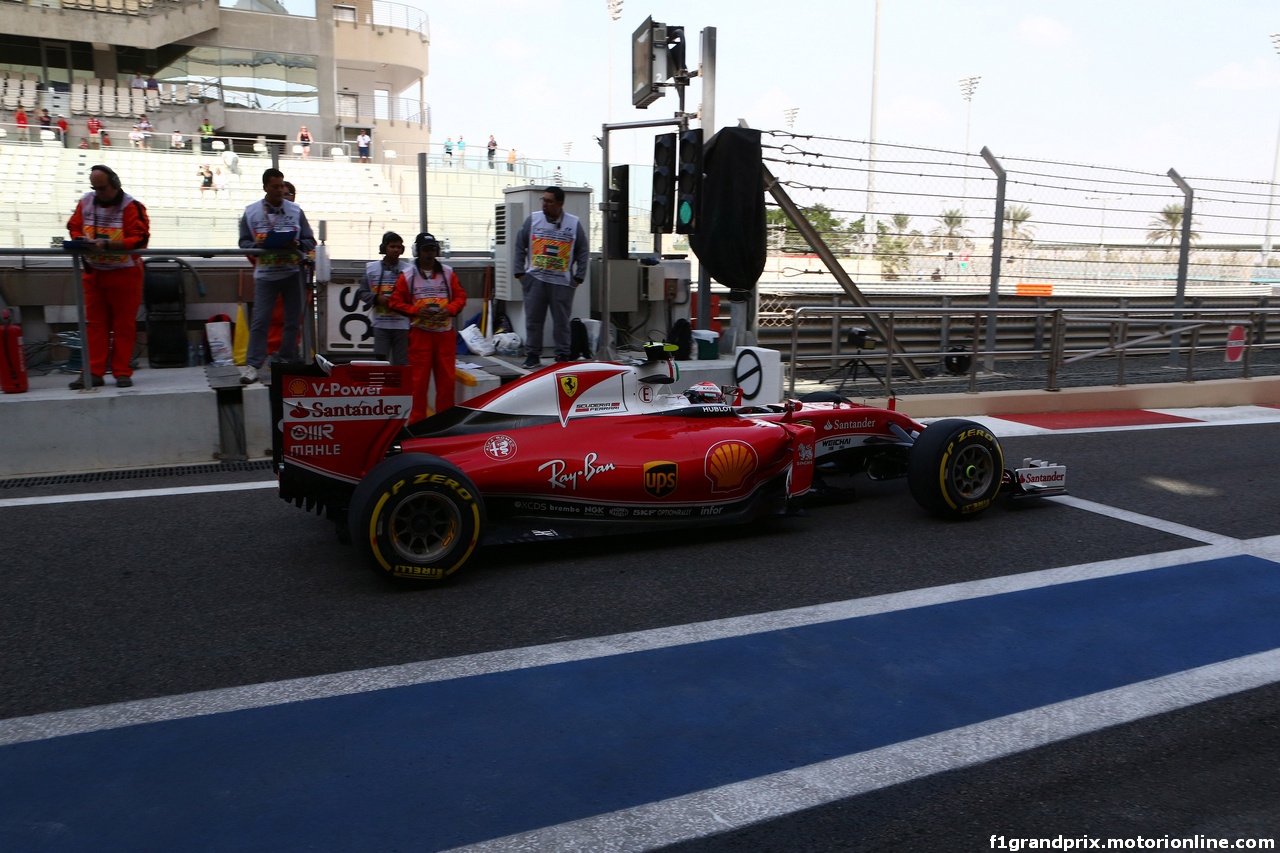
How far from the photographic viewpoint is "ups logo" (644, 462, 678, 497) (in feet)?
18.5

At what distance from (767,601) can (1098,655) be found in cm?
149

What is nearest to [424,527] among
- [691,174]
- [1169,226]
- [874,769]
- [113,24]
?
[874,769]

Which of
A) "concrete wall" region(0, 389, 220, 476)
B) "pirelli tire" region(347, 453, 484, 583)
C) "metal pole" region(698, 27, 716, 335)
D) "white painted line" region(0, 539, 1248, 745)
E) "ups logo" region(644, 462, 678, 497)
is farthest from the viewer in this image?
"metal pole" region(698, 27, 716, 335)

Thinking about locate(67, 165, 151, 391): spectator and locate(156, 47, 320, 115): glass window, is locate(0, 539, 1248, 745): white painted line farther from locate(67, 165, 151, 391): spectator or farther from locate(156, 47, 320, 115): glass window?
locate(156, 47, 320, 115): glass window

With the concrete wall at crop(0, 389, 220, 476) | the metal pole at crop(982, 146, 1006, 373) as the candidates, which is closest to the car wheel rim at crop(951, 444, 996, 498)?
the concrete wall at crop(0, 389, 220, 476)

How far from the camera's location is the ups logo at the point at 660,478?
5.62 m

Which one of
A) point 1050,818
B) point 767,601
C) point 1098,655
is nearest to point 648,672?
point 767,601

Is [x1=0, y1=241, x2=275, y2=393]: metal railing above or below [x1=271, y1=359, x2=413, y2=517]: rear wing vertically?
above

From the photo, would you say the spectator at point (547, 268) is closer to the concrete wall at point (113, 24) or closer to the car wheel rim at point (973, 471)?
the car wheel rim at point (973, 471)

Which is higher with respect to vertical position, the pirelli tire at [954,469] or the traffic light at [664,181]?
the traffic light at [664,181]

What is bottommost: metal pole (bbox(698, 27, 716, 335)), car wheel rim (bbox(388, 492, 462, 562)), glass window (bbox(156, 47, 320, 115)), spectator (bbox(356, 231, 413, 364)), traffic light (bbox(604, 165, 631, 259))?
car wheel rim (bbox(388, 492, 462, 562))

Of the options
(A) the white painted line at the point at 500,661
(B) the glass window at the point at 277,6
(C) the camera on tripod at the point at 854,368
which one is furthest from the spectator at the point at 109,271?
(B) the glass window at the point at 277,6

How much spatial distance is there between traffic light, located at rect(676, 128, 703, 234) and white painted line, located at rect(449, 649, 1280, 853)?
254 inches

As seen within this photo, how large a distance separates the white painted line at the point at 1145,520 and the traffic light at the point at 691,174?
429 centimetres
